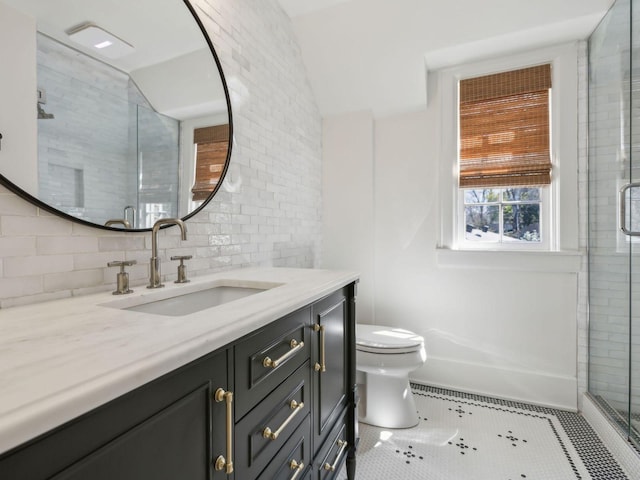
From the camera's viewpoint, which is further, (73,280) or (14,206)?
(73,280)

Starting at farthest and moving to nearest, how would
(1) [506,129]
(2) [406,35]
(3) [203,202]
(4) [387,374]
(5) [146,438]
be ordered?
(1) [506,129] < (2) [406,35] < (4) [387,374] < (3) [203,202] < (5) [146,438]

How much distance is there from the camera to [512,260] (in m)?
2.23

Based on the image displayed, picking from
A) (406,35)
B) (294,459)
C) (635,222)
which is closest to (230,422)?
(294,459)

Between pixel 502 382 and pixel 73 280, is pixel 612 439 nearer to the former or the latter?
pixel 502 382

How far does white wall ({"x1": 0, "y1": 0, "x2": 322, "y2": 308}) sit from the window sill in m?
0.97

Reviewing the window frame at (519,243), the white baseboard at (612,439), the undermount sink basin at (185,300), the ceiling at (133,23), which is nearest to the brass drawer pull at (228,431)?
the undermount sink basin at (185,300)

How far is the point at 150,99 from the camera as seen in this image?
1.21 metres

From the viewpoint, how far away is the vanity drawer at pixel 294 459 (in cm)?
90

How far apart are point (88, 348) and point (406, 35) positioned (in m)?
2.28

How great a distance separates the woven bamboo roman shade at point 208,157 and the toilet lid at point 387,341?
3.86 ft

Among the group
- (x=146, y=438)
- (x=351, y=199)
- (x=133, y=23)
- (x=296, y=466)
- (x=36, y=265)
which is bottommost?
(x=296, y=466)

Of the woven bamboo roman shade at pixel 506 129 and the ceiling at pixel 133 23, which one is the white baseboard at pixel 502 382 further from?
the ceiling at pixel 133 23

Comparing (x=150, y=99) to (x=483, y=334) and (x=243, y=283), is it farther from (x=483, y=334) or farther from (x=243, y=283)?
(x=483, y=334)

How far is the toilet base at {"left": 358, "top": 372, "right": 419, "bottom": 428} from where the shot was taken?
1948 millimetres
